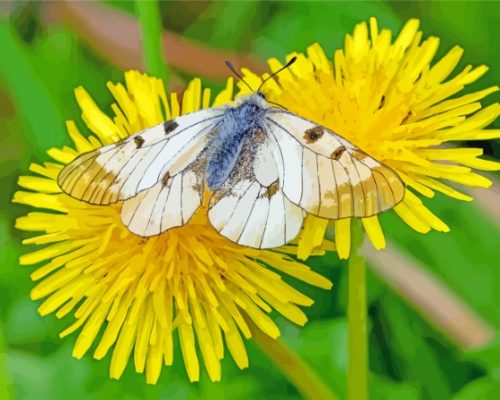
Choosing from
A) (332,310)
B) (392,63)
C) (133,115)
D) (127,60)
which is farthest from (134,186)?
(127,60)

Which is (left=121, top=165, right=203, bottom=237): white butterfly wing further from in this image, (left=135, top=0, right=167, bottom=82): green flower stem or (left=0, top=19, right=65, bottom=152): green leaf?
(left=0, top=19, right=65, bottom=152): green leaf

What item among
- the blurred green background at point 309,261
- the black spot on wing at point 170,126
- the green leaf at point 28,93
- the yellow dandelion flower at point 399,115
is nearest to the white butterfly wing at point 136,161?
the black spot on wing at point 170,126

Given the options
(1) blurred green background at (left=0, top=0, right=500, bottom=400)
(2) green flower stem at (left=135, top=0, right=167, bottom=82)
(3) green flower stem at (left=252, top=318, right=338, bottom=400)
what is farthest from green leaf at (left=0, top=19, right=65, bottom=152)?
(3) green flower stem at (left=252, top=318, right=338, bottom=400)

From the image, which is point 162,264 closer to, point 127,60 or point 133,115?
point 133,115

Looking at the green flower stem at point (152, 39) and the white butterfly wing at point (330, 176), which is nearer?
the white butterfly wing at point (330, 176)

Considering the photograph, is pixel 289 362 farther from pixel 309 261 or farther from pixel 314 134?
pixel 309 261

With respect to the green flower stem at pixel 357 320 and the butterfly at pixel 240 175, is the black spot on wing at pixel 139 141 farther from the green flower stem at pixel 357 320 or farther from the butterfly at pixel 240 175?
the green flower stem at pixel 357 320
